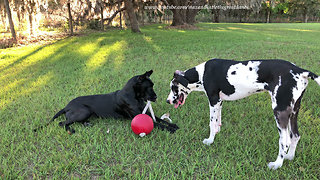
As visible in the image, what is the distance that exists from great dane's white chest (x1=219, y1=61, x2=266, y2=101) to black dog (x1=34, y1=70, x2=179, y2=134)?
122 centimetres

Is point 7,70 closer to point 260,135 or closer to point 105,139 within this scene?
point 105,139

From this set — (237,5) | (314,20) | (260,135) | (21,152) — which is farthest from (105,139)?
(314,20)

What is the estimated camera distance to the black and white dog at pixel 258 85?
234cm

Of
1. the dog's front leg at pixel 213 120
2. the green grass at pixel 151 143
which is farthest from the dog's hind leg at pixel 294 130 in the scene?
the dog's front leg at pixel 213 120

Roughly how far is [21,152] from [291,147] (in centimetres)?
359

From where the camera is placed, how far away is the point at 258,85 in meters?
2.63

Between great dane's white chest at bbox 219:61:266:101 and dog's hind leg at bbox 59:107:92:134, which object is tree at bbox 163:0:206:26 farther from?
great dane's white chest at bbox 219:61:266:101

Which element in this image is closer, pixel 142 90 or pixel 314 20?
pixel 142 90

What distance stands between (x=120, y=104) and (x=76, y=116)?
75 centimetres

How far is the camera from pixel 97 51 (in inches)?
400

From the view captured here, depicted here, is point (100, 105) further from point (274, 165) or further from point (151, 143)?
point (274, 165)

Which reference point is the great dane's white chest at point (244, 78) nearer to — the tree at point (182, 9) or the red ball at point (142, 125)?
the red ball at point (142, 125)

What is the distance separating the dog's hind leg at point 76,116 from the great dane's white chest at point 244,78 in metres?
2.39

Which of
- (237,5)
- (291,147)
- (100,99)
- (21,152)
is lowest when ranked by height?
(21,152)
